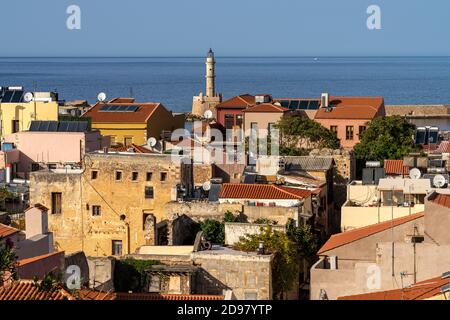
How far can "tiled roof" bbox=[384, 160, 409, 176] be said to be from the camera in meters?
31.5

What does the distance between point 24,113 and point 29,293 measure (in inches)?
1111

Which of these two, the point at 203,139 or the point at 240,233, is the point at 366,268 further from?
the point at 203,139

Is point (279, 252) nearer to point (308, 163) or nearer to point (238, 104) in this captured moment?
point (308, 163)

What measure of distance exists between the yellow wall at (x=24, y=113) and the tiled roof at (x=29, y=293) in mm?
27116

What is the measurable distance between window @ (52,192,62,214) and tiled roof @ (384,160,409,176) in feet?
29.0

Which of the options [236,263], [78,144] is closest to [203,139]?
[78,144]

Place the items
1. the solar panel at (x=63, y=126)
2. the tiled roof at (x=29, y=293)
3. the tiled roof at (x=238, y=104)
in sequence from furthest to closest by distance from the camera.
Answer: the tiled roof at (x=238, y=104), the solar panel at (x=63, y=126), the tiled roof at (x=29, y=293)

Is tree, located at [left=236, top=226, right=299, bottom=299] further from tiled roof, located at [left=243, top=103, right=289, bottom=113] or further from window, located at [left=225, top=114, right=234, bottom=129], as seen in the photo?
window, located at [left=225, top=114, right=234, bottom=129]

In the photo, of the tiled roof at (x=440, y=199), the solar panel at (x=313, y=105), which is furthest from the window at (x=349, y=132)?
the tiled roof at (x=440, y=199)

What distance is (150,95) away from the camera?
129 metres

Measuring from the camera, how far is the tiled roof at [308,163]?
3144 cm

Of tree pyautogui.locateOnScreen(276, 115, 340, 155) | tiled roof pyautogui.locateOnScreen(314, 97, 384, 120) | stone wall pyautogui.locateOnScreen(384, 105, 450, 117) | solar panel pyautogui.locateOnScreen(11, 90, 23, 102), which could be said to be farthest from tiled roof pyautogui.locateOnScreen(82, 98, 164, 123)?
stone wall pyautogui.locateOnScreen(384, 105, 450, 117)

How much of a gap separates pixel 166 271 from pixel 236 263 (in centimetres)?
130

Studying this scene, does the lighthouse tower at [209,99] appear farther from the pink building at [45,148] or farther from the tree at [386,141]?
the pink building at [45,148]
